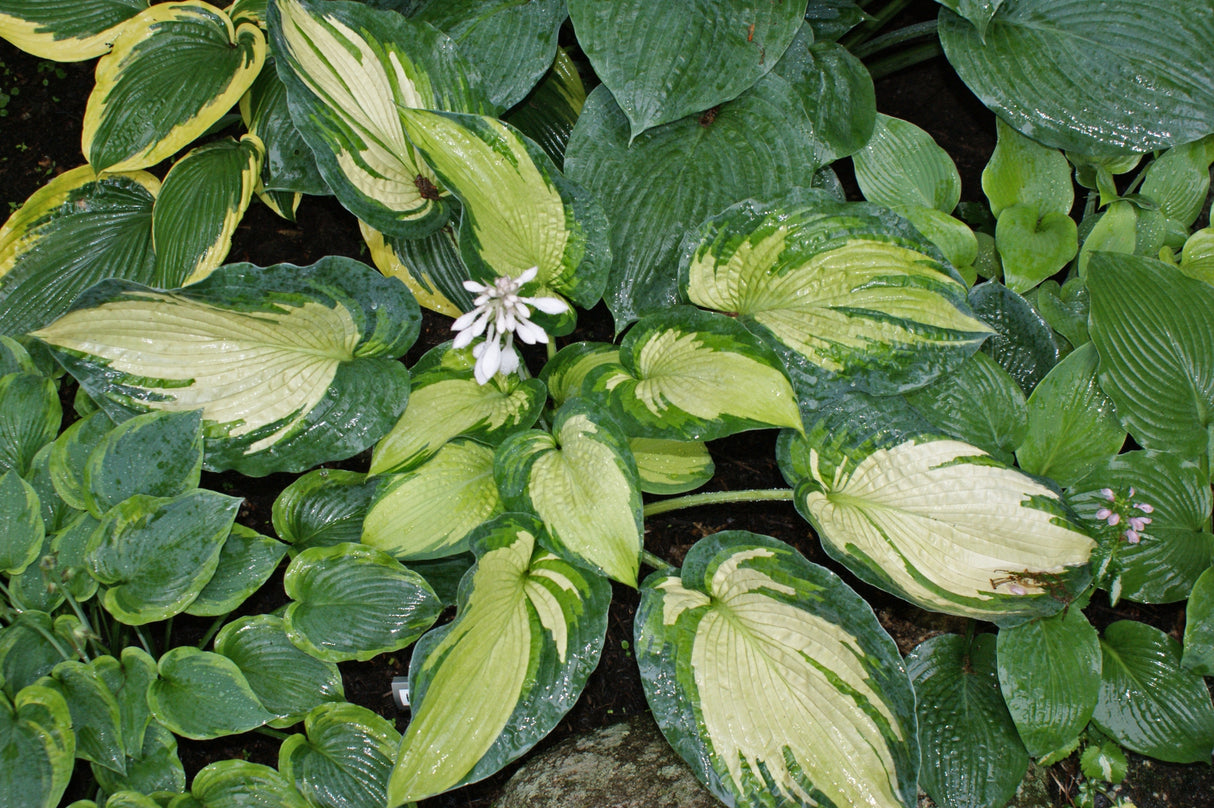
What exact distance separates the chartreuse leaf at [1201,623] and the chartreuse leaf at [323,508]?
4.84 feet

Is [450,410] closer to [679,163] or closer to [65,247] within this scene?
[679,163]

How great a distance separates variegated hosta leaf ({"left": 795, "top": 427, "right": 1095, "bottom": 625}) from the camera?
1288 millimetres

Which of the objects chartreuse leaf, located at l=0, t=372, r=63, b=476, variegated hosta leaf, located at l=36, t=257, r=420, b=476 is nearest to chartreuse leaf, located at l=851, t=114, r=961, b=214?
variegated hosta leaf, located at l=36, t=257, r=420, b=476

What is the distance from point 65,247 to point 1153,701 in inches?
91.3

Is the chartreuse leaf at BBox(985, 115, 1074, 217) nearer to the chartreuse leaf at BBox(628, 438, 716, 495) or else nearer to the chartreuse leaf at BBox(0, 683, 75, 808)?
the chartreuse leaf at BBox(628, 438, 716, 495)

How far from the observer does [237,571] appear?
4.64 ft

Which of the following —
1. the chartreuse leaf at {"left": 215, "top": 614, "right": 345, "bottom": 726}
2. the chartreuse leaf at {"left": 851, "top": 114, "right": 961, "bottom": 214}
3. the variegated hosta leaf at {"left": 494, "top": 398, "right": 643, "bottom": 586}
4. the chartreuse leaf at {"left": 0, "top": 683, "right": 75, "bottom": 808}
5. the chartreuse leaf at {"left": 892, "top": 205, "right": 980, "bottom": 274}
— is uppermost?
the chartreuse leaf at {"left": 851, "top": 114, "right": 961, "bottom": 214}

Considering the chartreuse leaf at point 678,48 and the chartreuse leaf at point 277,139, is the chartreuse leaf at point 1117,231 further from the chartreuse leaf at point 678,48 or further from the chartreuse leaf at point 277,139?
the chartreuse leaf at point 277,139

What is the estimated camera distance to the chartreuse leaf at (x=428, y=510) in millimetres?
1386

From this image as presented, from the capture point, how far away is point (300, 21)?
1385mm

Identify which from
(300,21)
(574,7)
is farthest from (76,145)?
(574,7)

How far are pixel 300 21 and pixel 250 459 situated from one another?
75 centimetres

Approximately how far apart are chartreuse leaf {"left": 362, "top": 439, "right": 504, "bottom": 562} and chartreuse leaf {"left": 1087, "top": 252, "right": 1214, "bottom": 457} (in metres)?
1.14

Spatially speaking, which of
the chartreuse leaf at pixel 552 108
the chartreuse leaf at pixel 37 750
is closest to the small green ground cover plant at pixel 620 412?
the chartreuse leaf at pixel 37 750
